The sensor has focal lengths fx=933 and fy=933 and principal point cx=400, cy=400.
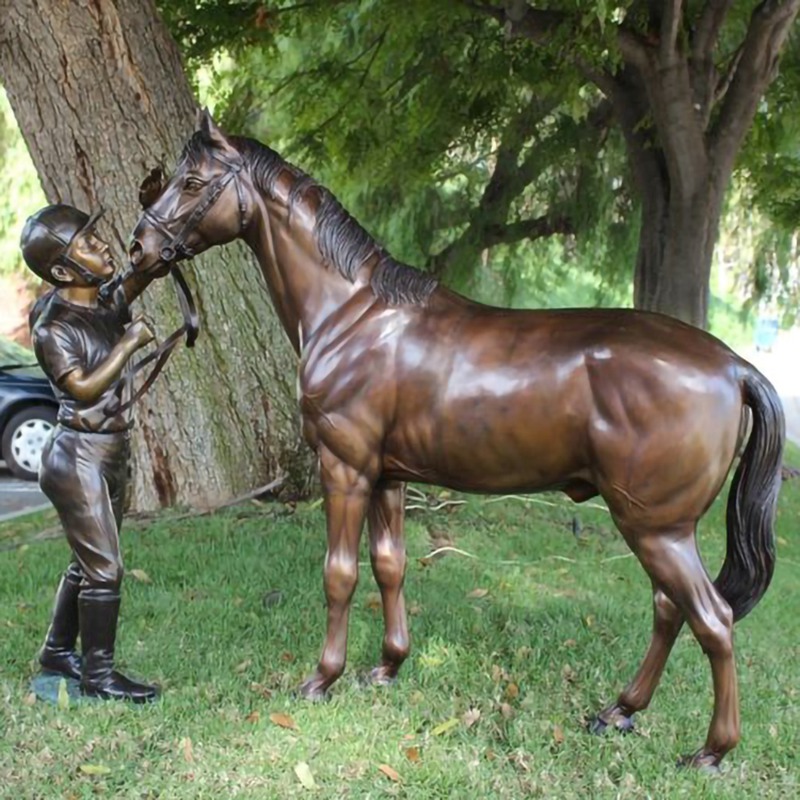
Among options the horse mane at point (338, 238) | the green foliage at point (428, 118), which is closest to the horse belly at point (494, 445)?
the horse mane at point (338, 238)

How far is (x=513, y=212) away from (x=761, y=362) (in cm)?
1641

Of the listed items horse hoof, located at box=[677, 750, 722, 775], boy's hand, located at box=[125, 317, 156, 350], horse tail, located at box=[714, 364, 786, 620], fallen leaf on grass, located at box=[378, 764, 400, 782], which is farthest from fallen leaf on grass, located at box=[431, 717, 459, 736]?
boy's hand, located at box=[125, 317, 156, 350]

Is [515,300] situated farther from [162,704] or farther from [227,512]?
[162,704]

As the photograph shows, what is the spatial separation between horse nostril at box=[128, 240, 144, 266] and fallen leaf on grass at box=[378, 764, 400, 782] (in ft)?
5.91

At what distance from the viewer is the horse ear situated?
297 centimetres

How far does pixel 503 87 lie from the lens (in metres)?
8.33

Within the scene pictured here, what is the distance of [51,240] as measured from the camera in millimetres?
3016

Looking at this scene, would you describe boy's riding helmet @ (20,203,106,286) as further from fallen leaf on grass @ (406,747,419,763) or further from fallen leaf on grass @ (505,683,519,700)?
fallen leaf on grass @ (505,683,519,700)

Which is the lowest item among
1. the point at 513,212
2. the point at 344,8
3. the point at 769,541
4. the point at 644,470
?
the point at 769,541

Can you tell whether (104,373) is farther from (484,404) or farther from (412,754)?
(412,754)

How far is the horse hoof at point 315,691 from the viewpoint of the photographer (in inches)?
130

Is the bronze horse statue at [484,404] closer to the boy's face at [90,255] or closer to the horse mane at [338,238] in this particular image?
the horse mane at [338,238]

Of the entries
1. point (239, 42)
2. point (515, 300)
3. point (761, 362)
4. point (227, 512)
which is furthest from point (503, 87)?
point (761, 362)

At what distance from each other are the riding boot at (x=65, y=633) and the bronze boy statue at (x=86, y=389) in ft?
0.53
